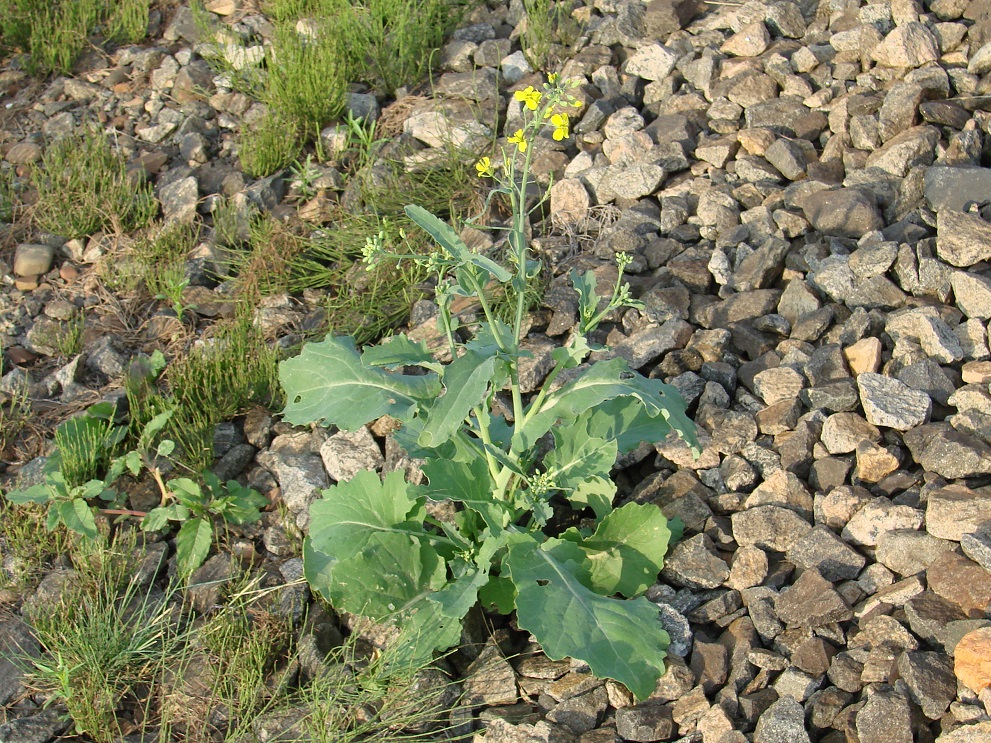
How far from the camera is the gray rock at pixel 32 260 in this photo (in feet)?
15.7

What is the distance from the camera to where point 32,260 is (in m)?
4.79

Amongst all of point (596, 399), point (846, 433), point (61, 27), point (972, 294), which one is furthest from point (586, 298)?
point (61, 27)

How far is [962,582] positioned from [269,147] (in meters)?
3.86

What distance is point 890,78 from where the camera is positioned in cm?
456

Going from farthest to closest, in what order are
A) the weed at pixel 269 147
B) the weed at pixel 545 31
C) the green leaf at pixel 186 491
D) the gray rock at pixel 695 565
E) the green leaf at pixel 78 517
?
the weed at pixel 545 31, the weed at pixel 269 147, the green leaf at pixel 186 491, the green leaf at pixel 78 517, the gray rock at pixel 695 565

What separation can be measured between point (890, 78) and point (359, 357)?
3.06m

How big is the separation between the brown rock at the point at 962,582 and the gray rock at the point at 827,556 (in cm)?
22

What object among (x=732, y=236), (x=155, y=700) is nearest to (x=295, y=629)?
(x=155, y=700)

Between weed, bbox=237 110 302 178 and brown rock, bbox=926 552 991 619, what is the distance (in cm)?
372

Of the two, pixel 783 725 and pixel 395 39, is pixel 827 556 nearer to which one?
pixel 783 725

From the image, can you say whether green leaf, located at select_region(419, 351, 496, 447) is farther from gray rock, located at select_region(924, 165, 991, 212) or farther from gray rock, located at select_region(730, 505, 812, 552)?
gray rock, located at select_region(924, 165, 991, 212)

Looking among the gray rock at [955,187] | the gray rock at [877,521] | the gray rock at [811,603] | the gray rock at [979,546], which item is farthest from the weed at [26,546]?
the gray rock at [955,187]

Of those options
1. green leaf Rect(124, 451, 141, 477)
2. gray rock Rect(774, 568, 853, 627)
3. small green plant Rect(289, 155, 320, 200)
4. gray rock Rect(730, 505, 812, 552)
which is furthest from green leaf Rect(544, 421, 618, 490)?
small green plant Rect(289, 155, 320, 200)

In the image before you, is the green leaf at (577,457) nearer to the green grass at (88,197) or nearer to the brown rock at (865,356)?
the brown rock at (865,356)
